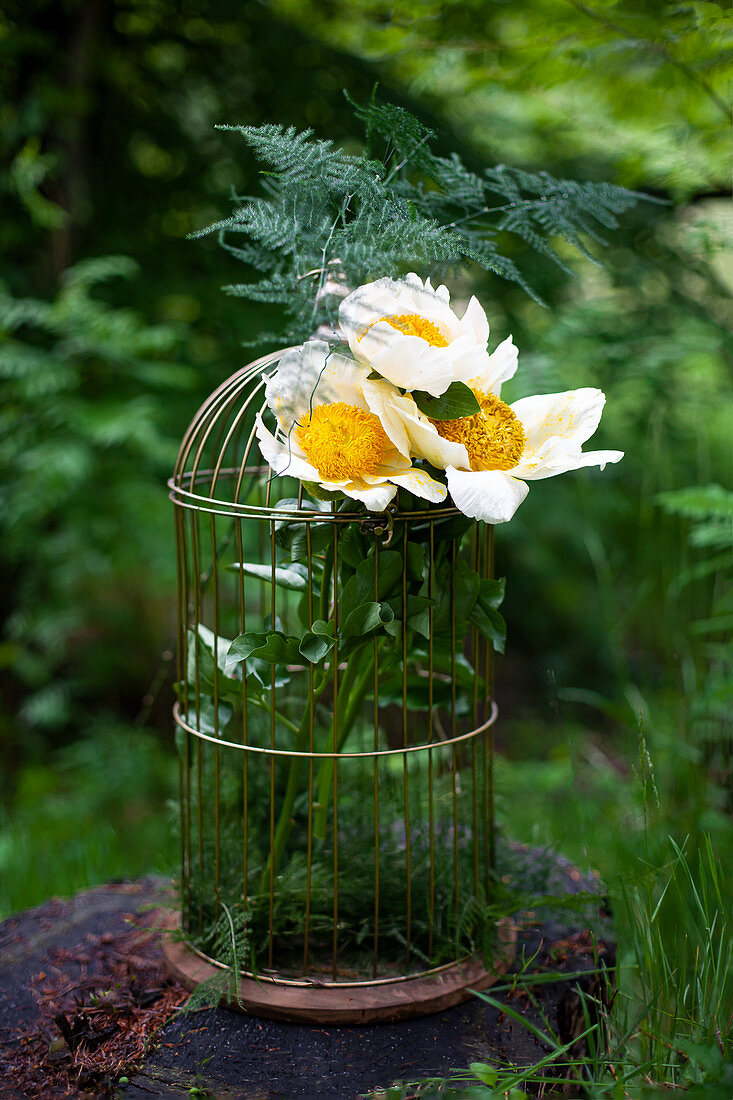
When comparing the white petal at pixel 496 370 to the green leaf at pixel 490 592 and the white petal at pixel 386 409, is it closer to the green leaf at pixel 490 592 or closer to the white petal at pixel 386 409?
the white petal at pixel 386 409

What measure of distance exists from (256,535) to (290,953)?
→ 157cm

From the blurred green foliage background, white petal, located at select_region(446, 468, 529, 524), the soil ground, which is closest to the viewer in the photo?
white petal, located at select_region(446, 468, 529, 524)

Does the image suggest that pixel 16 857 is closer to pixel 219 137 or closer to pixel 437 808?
pixel 437 808

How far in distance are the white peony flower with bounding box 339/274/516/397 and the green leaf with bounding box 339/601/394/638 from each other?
0.36 m

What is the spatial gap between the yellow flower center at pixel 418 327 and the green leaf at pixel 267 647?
539mm

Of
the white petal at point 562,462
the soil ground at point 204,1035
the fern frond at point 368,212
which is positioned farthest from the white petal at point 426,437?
the soil ground at point 204,1035

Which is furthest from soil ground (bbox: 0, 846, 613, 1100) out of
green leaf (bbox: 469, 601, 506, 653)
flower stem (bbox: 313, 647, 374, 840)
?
green leaf (bbox: 469, 601, 506, 653)

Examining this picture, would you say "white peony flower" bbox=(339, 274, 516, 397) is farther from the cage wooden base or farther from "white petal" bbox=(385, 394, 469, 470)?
the cage wooden base

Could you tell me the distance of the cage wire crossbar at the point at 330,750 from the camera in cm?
148

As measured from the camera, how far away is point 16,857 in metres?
2.58

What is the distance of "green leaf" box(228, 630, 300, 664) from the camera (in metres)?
1.43

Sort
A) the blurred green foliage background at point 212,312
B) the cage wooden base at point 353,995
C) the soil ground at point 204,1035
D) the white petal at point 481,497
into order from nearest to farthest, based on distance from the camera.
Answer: the white petal at point 481,497
the soil ground at point 204,1035
the cage wooden base at point 353,995
the blurred green foliage background at point 212,312

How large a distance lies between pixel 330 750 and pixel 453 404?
686 mm

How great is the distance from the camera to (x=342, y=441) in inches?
53.6
